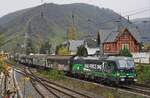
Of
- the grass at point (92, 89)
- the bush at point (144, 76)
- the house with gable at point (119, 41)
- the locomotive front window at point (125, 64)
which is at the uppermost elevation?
the house with gable at point (119, 41)

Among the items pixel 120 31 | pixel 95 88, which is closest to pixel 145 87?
pixel 95 88

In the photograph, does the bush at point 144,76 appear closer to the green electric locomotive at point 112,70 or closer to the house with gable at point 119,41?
the green electric locomotive at point 112,70

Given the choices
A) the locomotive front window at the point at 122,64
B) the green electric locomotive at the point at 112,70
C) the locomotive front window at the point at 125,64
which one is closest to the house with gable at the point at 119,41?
the green electric locomotive at the point at 112,70

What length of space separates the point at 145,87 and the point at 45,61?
35933 mm

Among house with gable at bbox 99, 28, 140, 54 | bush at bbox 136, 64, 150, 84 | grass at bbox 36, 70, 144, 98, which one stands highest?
house with gable at bbox 99, 28, 140, 54

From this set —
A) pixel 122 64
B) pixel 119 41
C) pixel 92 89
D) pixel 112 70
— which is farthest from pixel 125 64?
pixel 119 41

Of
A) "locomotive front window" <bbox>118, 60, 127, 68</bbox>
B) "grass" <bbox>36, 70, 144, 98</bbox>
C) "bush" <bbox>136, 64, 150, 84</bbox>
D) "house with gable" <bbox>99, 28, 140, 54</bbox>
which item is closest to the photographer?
"grass" <bbox>36, 70, 144, 98</bbox>

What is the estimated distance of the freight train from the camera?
3784 cm

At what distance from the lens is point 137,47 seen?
91.6m

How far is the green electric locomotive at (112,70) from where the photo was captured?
37.8m

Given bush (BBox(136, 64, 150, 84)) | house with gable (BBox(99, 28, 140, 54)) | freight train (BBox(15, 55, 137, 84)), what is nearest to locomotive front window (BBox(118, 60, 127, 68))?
freight train (BBox(15, 55, 137, 84))

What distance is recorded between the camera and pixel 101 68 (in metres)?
41.9

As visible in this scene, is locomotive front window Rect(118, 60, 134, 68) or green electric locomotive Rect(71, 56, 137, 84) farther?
locomotive front window Rect(118, 60, 134, 68)

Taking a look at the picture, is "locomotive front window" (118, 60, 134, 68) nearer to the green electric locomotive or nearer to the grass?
the green electric locomotive
